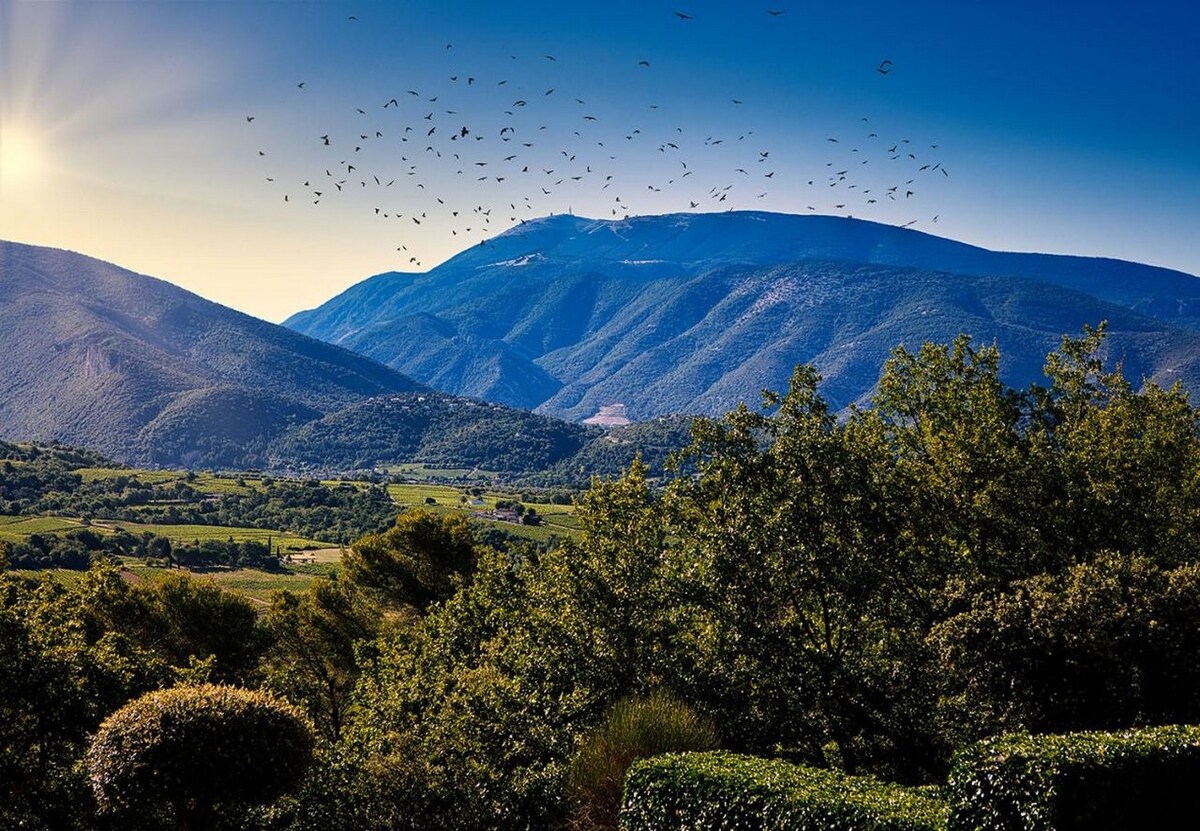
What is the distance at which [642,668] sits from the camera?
2131cm

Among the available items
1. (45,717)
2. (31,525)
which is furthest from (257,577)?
(45,717)

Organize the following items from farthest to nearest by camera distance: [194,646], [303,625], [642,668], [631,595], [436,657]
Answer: [303,625] → [194,646] → [436,657] → [631,595] → [642,668]

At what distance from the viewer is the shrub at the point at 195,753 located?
50.9 feet

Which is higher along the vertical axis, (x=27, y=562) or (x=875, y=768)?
(x=875, y=768)

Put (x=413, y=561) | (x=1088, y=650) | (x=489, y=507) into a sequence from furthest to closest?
(x=489, y=507) < (x=413, y=561) < (x=1088, y=650)

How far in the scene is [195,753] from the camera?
15797 mm

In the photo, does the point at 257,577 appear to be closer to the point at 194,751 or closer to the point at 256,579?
the point at 256,579

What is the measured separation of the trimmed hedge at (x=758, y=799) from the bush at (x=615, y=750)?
1.53m

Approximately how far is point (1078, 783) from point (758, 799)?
513cm

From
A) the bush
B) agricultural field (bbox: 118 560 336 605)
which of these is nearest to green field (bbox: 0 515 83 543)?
agricultural field (bbox: 118 560 336 605)

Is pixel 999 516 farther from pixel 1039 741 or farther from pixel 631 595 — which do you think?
Result: pixel 631 595

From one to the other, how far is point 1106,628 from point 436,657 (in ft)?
61.1

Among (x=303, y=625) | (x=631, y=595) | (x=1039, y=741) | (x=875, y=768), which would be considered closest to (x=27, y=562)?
(x=303, y=625)

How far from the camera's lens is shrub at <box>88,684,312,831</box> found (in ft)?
50.9
